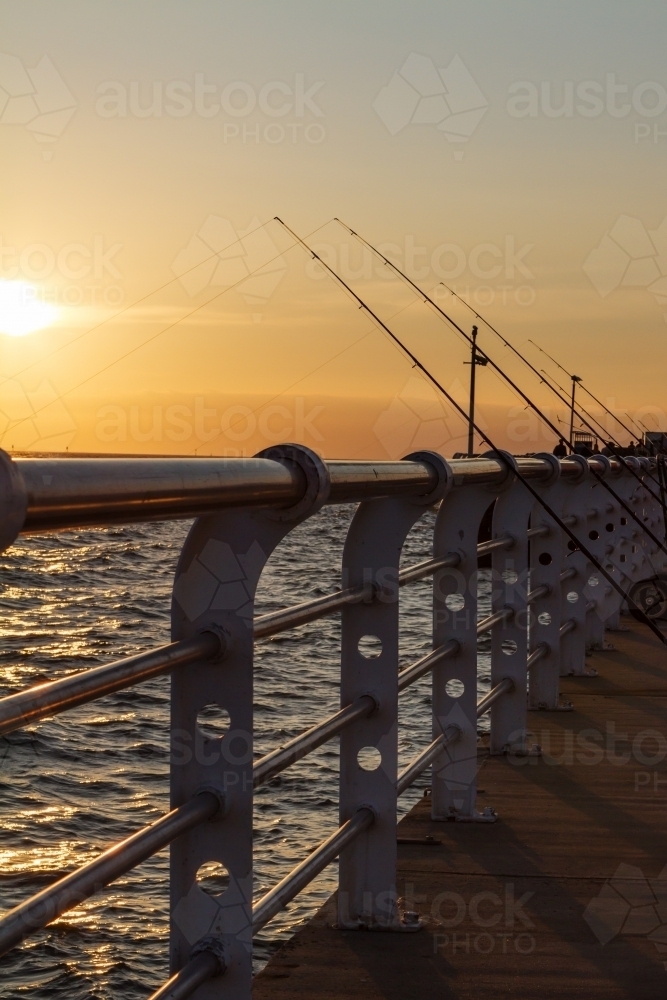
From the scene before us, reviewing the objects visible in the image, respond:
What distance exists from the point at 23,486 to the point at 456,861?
2.31 meters

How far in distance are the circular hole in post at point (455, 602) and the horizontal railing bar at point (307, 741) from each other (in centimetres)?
91

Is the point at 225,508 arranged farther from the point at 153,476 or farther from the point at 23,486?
the point at 23,486

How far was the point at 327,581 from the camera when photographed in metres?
24.0

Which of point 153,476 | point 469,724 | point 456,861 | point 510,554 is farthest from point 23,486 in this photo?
point 510,554

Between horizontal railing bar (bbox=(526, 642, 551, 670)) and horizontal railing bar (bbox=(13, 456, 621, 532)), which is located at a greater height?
horizontal railing bar (bbox=(13, 456, 621, 532))

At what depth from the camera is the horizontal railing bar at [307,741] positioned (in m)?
1.83

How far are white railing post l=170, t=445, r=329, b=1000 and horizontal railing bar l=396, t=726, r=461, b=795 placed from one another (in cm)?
96

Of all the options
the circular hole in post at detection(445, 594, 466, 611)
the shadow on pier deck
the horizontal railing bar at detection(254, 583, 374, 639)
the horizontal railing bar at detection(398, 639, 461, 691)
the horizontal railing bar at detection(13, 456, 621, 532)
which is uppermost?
the horizontal railing bar at detection(13, 456, 621, 532)

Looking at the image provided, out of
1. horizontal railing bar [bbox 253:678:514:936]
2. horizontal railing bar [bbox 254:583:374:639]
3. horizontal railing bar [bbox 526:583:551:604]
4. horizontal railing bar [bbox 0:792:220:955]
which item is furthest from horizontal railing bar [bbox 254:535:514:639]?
horizontal railing bar [bbox 526:583:551:604]

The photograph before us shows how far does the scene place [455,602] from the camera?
350cm

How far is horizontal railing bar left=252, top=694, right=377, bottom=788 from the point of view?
72.1 inches

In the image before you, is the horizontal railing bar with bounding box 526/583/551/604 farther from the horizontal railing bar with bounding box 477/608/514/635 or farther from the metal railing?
the horizontal railing bar with bounding box 477/608/514/635

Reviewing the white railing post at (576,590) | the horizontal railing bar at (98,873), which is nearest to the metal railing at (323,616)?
the horizontal railing bar at (98,873)

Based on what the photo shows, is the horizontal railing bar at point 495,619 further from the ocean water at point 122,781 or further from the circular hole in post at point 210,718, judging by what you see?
the circular hole in post at point 210,718
